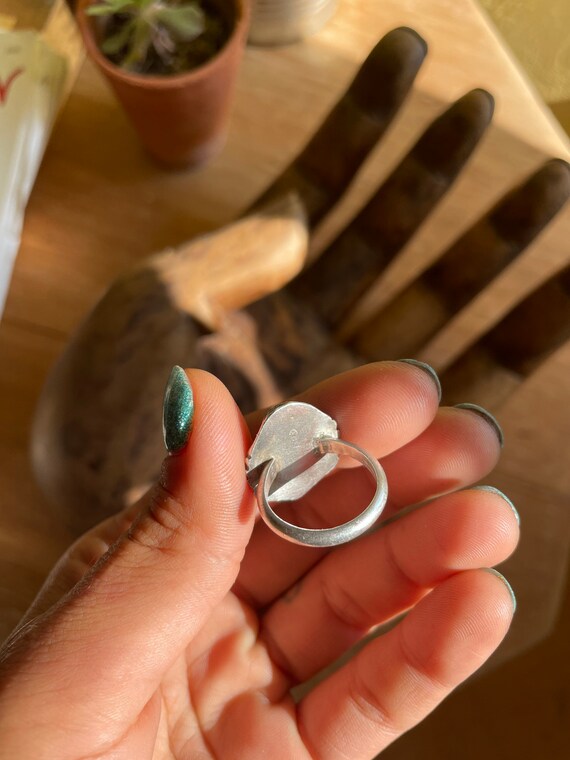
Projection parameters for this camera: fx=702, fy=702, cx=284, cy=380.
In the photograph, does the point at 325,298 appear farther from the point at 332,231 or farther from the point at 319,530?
the point at 319,530

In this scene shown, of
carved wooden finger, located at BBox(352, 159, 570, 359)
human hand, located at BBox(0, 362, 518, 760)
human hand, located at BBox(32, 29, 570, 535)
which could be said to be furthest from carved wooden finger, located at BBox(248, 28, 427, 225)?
human hand, located at BBox(0, 362, 518, 760)

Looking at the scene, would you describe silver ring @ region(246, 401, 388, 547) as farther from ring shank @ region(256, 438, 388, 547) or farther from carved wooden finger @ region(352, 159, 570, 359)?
carved wooden finger @ region(352, 159, 570, 359)

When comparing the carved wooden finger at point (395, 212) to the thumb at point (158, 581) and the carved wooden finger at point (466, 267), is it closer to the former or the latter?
the carved wooden finger at point (466, 267)

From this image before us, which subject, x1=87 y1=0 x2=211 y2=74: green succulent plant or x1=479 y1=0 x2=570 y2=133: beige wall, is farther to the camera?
x1=479 y1=0 x2=570 y2=133: beige wall

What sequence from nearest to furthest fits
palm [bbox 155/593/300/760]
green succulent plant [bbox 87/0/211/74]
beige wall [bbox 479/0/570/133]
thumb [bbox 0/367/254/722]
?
1. thumb [bbox 0/367/254/722]
2. palm [bbox 155/593/300/760]
3. green succulent plant [bbox 87/0/211/74]
4. beige wall [bbox 479/0/570/133]

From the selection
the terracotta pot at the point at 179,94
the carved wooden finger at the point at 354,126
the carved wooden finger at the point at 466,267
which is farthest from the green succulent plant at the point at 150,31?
the carved wooden finger at the point at 466,267

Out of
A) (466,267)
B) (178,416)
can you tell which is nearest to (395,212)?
(466,267)

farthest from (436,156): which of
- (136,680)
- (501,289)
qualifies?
(136,680)
